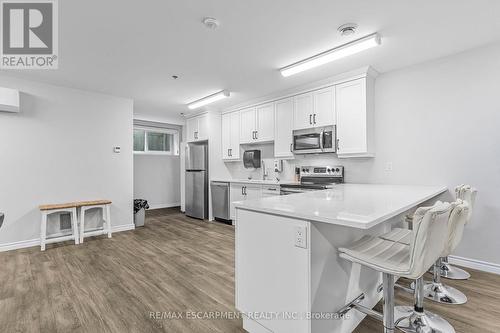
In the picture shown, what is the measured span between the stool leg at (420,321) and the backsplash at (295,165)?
2177mm

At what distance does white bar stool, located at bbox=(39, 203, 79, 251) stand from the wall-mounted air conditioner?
1.50 m

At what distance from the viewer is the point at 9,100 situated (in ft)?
11.3

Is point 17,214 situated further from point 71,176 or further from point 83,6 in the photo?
point 83,6

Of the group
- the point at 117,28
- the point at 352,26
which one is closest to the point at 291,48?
the point at 352,26

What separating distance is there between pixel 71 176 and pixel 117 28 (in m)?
2.96

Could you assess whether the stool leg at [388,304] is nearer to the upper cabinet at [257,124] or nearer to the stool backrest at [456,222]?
the stool backrest at [456,222]

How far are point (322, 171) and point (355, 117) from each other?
105 cm

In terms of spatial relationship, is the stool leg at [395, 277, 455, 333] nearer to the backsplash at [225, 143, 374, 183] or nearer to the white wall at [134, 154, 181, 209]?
the backsplash at [225, 143, 374, 183]

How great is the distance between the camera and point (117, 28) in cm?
243

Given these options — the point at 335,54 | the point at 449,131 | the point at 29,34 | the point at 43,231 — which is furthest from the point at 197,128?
the point at 449,131

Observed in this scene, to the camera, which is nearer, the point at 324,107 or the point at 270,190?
the point at 324,107

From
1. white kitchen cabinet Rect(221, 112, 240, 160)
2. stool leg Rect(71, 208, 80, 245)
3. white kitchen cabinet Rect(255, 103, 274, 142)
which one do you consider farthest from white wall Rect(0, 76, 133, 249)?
white kitchen cabinet Rect(255, 103, 274, 142)

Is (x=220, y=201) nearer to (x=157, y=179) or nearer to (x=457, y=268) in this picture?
(x=157, y=179)

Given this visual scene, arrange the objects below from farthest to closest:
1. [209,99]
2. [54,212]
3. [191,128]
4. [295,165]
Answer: [191,128] → [209,99] → [295,165] → [54,212]
